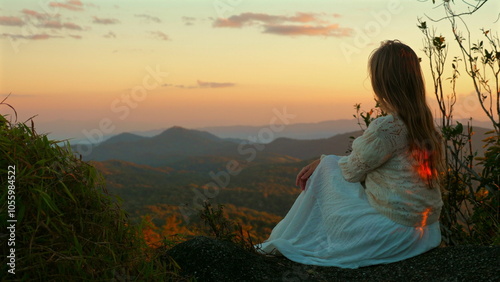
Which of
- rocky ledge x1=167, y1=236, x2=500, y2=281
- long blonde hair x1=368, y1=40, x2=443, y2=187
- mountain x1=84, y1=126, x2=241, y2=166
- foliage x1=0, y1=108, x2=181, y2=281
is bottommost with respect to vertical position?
mountain x1=84, y1=126, x2=241, y2=166

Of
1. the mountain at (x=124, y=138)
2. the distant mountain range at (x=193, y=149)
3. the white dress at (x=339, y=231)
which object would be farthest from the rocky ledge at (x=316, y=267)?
the mountain at (x=124, y=138)

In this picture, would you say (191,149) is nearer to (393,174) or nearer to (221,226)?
(221,226)

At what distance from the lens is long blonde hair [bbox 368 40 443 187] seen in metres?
3.82

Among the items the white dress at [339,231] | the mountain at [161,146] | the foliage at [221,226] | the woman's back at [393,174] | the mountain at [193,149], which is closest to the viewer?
the woman's back at [393,174]

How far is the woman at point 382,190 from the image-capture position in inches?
151

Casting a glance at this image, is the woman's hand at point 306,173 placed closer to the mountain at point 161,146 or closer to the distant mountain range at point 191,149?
the distant mountain range at point 191,149

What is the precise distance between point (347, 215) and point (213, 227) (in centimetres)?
144

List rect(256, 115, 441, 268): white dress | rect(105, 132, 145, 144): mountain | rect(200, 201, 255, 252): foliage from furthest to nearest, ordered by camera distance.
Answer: rect(105, 132, 145, 144): mountain → rect(200, 201, 255, 252): foliage → rect(256, 115, 441, 268): white dress

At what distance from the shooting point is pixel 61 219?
2928 mm

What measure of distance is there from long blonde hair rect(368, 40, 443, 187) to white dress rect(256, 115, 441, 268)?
0.54m

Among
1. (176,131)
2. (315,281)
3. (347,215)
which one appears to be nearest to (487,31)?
(347,215)

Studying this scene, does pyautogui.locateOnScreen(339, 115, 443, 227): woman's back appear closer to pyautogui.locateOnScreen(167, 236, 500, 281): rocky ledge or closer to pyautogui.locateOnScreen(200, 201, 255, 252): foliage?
pyautogui.locateOnScreen(167, 236, 500, 281): rocky ledge

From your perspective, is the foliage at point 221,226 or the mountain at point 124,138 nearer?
the foliage at point 221,226

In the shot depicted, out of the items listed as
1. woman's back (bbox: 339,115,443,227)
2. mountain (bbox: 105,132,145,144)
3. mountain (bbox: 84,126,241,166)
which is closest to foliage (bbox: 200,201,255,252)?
woman's back (bbox: 339,115,443,227)
